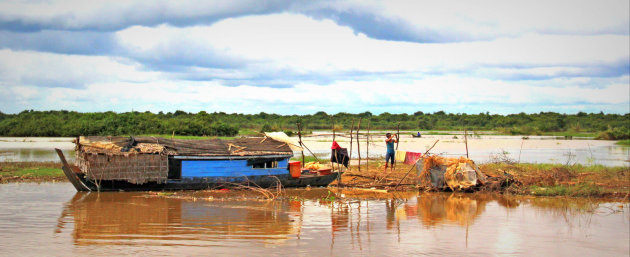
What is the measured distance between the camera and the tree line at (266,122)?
3950 cm

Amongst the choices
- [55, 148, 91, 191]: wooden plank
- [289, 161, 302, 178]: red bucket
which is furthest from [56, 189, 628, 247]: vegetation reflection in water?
[289, 161, 302, 178]: red bucket

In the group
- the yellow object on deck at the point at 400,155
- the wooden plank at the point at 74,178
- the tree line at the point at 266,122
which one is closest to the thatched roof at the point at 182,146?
the wooden plank at the point at 74,178

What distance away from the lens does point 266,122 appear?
197 feet

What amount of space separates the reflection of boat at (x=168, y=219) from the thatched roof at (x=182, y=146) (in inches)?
47.3

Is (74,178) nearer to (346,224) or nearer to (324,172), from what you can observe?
(324,172)

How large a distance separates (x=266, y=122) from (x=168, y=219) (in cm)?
4955

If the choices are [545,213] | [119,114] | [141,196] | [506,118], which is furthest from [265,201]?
[506,118]

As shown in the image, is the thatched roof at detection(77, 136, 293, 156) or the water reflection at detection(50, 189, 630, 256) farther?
the thatched roof at detection(77, 136, 293, 156)

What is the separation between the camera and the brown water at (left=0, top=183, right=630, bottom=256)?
855cm

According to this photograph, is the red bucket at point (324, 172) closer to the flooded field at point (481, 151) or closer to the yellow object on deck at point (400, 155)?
the yellow object on deck at point (400, 155)

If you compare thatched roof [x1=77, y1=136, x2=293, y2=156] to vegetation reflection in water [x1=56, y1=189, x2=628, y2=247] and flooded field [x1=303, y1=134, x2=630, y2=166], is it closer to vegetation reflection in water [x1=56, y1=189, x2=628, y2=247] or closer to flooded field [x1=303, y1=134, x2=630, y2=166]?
vegetation reflection in water [x1=56, y1=189, x2=628, y2=247]

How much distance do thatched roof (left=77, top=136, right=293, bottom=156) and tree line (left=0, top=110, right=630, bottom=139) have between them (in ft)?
47.1

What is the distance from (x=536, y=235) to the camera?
9.87 m

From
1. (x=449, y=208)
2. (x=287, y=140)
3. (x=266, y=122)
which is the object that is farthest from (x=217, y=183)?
(x=266, y=122)
